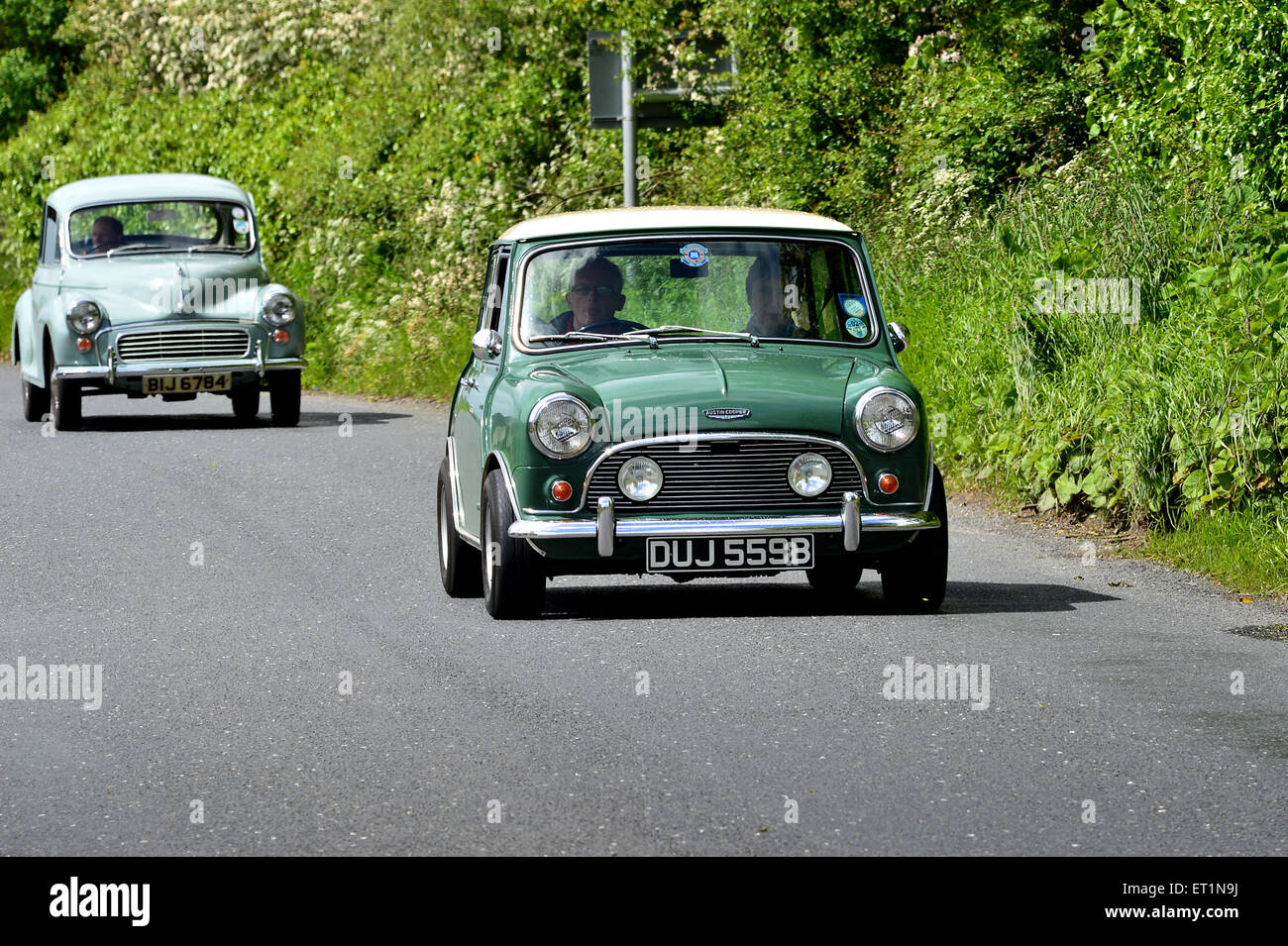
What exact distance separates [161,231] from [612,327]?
1194 centimetres

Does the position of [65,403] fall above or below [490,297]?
below

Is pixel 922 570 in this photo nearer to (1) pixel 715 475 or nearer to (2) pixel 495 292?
(1) pixel 715 475

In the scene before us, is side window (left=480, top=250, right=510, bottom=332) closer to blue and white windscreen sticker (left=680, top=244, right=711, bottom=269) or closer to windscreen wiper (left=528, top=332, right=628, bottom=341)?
windscreen wiper (left=528, top=332, right=628, bottom=341)

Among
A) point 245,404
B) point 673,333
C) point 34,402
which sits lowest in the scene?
point 245,404


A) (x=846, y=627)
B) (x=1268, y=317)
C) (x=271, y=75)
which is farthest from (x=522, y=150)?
(x=846, y=627)

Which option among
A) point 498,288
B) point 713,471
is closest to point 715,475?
point 713,471

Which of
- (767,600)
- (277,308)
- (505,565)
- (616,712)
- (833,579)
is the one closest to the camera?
(616,712)

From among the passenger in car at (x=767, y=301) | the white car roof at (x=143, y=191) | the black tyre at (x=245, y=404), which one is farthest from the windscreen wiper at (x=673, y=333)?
the white car roof at (x=143, y=191)

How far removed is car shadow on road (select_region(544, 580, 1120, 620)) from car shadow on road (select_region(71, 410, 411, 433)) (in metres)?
9.66

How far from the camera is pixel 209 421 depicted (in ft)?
69.8

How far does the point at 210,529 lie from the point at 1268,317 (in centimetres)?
601

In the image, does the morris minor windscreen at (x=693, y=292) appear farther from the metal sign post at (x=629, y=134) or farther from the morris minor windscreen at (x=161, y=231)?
the morris minor windscreen at (x=161, y=231)

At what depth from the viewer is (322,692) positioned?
8.10 metres

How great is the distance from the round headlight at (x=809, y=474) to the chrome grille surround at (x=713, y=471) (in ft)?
0.07
